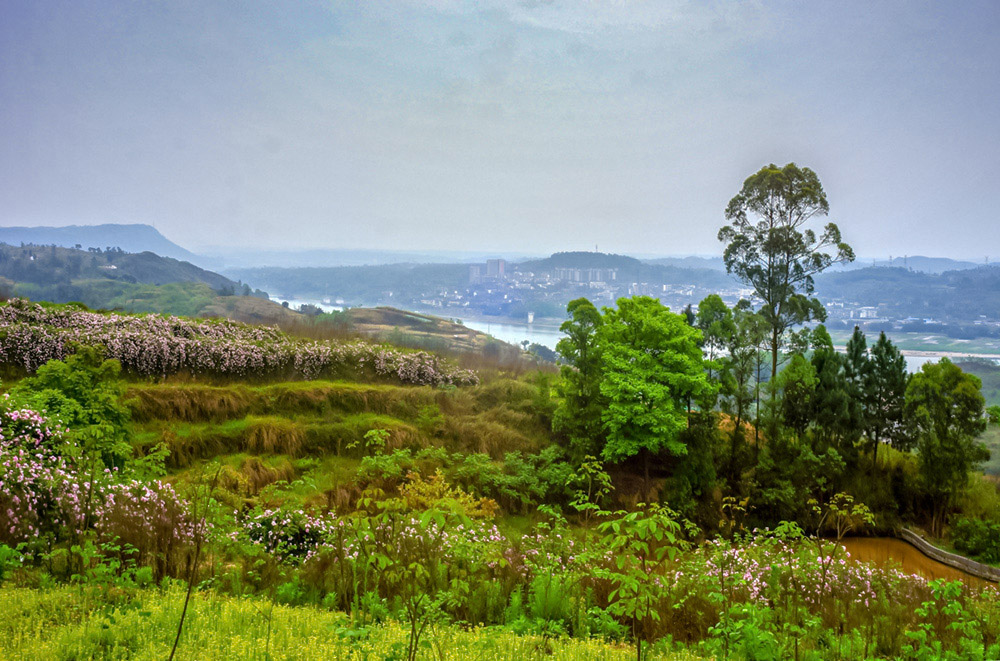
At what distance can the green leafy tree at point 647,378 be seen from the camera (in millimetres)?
15227

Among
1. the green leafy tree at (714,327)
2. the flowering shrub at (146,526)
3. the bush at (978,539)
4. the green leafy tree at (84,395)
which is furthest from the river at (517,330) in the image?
the flowering shrub at (146,526)

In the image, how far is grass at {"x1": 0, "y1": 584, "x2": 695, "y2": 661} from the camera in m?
3.76

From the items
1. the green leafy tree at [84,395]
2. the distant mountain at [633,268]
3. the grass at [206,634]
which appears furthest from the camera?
the distant mountain at [633,268]

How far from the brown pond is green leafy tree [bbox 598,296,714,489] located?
544cm

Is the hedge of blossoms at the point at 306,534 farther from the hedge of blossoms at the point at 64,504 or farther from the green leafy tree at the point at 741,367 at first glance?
the green leafy tree at the point at 741,367

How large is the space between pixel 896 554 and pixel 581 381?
986cm

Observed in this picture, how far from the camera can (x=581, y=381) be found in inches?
635

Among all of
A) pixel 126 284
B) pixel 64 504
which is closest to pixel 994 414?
pixel 64 504

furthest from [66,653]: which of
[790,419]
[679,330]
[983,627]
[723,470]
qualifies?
[790,419]

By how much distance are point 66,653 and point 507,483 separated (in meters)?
10.5

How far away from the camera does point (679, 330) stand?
16297 millimetres

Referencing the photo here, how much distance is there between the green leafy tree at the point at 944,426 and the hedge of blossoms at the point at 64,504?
63.3 feet

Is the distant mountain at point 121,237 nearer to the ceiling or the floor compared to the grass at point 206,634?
nearer to the ceiling

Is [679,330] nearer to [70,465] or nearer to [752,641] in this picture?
[752,641]
